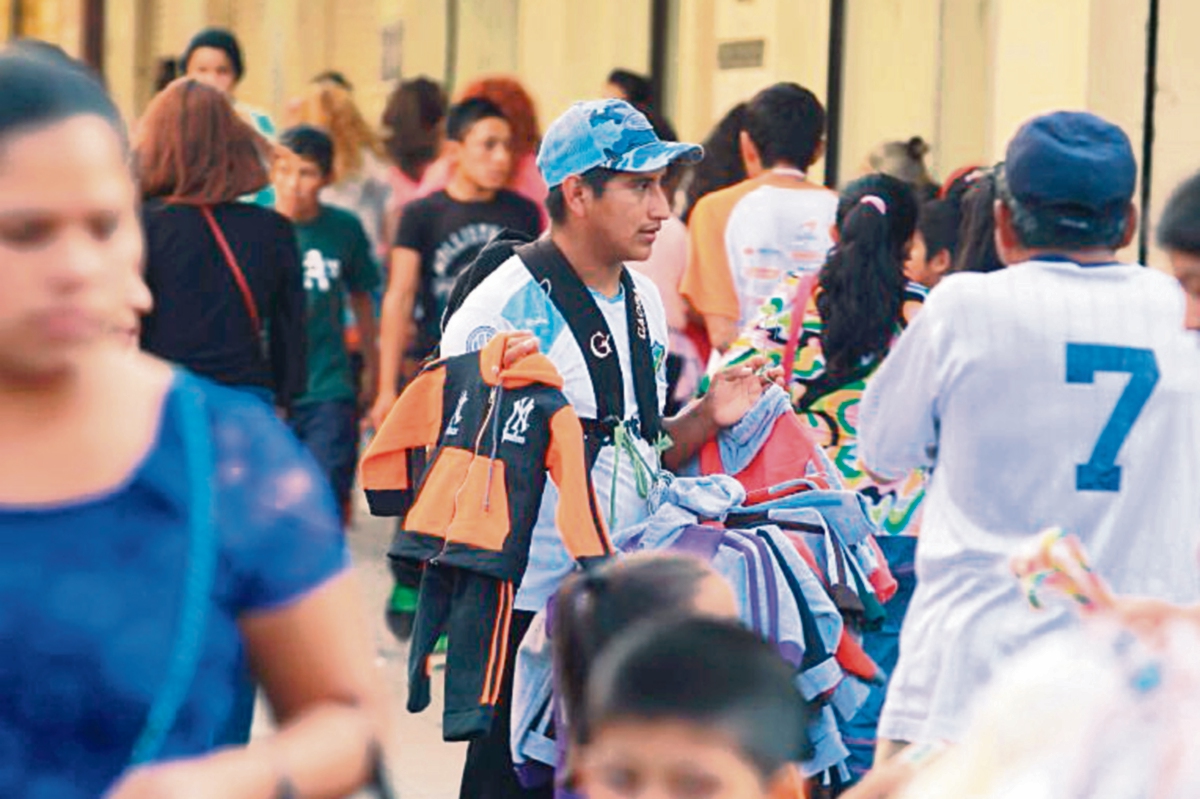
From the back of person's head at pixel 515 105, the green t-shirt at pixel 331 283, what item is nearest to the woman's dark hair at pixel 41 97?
the green t-shirt at pixel 331 283

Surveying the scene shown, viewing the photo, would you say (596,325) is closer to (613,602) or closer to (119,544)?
(613,602)

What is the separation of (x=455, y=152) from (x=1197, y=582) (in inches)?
263

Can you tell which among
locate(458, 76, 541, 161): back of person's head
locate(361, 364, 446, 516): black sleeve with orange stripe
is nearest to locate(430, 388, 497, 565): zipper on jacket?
locate(361, 364, 446, 516): black sleeve with orange stripe

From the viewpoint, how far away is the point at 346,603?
10.6ft

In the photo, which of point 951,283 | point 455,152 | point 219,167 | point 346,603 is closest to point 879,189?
point 219,167

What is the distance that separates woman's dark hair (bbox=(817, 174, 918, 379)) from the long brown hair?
5.30 ft

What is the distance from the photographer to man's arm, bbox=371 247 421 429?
36.5 ft

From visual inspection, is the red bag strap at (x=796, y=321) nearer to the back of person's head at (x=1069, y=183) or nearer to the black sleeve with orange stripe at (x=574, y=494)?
the black sleeve with orange stripe at (x=574, y=494)

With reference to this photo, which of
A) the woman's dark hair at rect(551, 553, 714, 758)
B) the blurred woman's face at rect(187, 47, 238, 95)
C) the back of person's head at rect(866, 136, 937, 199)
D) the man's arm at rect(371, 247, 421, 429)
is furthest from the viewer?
the blurred woman's face at rect(187, 47, 238, 95)

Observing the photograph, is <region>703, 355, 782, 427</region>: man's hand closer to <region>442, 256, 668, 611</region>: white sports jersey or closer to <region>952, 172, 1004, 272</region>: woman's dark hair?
<region>442, 256, 668, 611</region>: white sports jersey

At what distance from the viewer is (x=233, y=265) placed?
806 cm

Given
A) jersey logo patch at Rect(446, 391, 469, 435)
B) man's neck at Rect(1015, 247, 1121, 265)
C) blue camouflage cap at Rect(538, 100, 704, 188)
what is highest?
blue camouflage cap at Rect(538, 100, 704, 188)

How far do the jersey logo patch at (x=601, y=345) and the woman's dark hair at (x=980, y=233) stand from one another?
4.31 ft

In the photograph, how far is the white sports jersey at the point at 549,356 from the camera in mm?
6367
